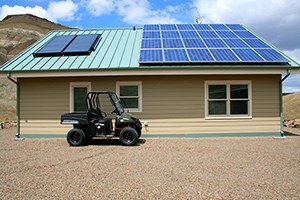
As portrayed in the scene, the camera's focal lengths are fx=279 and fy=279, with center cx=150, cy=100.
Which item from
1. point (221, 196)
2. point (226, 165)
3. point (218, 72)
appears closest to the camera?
point (221, 196)

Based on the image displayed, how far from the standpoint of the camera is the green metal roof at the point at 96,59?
1116 cm

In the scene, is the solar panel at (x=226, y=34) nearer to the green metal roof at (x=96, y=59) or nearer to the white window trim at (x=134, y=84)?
the green metal roof at (x=96, y=59)

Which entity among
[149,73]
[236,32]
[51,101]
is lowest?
[51,101]

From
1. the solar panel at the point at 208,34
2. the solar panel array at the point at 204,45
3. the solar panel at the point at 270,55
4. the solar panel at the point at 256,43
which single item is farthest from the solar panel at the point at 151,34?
the solar panel at the point at 270,55

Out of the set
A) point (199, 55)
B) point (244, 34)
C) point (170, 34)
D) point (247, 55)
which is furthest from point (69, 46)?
point (244, 34)

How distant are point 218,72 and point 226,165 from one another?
4840 millimetres

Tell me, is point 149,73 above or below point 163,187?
above

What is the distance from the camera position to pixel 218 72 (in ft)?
35.2

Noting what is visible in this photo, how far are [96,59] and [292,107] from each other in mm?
19836

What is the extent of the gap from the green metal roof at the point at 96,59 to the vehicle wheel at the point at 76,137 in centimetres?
256

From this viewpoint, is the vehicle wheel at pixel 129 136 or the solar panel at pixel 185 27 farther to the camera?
the solar panel at pixel 185 27

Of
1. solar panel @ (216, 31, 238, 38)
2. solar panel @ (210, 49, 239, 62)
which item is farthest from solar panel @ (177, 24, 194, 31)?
solar panel @ (210, 49, 239, 62)

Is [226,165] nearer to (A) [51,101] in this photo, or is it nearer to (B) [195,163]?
(B) [195,163]

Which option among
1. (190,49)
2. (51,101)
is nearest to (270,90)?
(190,49)
